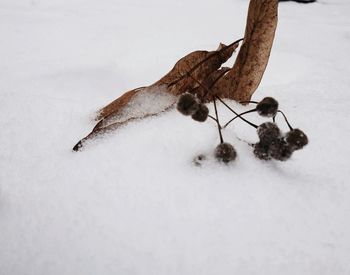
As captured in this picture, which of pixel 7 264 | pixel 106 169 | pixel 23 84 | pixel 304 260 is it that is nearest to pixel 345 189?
pixel 304 260

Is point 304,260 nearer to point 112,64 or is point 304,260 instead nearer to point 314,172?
point 314,172

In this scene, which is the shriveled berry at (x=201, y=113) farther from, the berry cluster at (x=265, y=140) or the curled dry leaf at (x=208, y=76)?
the curled dry leaf at (x=208, y=76)

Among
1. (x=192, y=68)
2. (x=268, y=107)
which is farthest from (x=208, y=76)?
(x=268, y=107)

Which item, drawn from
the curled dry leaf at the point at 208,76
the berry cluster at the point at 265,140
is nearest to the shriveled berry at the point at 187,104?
the berry cluster at the point at 265,140

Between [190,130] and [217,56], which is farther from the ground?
[217,56]

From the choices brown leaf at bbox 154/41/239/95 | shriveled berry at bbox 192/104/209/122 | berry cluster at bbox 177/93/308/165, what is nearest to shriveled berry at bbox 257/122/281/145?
berry cluster at bbox 177/93/308/165

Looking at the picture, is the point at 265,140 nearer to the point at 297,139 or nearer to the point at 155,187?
the point at 297,139
